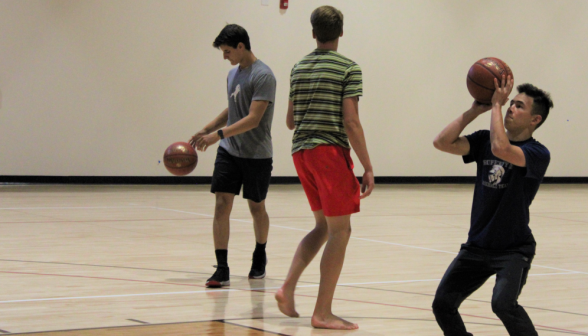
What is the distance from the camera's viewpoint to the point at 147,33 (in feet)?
38.4

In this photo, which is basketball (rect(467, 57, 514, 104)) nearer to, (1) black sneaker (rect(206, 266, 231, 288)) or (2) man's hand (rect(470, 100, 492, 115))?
(2) man's hand (rect(470, 100, 492, 115))

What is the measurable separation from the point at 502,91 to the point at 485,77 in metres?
0.11

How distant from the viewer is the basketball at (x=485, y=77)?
120 inches

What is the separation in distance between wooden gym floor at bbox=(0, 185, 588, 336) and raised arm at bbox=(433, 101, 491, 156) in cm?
92

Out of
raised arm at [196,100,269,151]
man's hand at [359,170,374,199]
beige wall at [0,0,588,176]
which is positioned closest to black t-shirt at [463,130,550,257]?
man's hand at [359,170,374,199]

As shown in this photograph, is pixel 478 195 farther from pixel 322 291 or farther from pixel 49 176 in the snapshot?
pixel 49 176

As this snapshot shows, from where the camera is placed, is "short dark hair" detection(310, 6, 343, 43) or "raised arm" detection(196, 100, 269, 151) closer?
"short dark hair" detection(310, 6, 343, 43)

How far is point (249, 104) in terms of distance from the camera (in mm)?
4680

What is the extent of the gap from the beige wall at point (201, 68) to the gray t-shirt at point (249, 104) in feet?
23.7

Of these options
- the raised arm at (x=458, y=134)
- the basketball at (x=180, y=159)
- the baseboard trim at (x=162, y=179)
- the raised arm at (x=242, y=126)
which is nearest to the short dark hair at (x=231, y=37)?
the raised arm at (x=242, y=126)

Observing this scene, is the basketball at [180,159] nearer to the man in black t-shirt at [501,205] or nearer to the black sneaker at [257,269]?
the black sneaker at [257,269]

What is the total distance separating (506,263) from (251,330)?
1184mm

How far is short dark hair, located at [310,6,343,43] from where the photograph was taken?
357cm

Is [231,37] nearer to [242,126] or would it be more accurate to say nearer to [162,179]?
[242,126]
